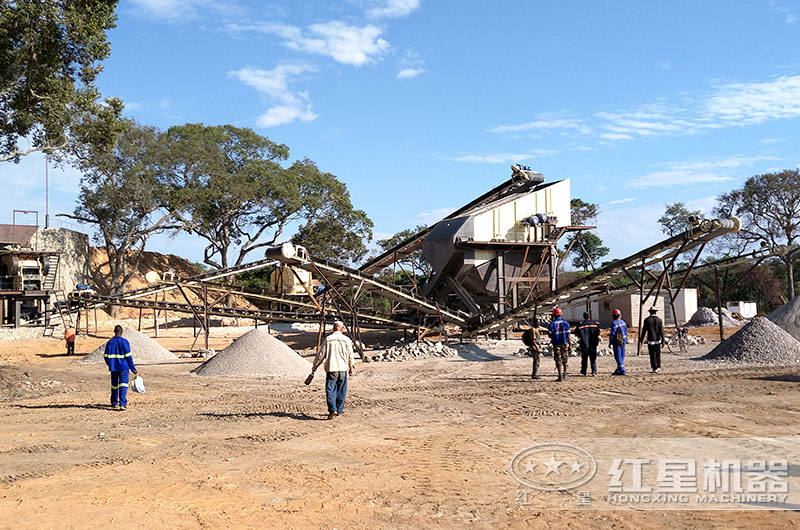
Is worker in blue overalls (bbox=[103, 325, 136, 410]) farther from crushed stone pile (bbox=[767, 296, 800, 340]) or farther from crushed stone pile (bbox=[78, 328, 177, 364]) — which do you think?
crushed stone pile (bbox=[767, 296, 800, 340])

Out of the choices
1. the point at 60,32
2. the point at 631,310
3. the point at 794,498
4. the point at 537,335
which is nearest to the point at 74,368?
the point at 60,32

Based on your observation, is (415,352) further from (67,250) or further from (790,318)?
(67,250)

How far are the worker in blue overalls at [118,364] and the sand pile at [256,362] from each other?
216 inches

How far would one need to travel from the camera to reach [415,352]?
2134 cm

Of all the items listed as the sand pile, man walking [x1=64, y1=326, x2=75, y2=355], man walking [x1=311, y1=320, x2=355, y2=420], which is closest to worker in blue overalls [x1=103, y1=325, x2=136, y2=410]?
man walking [x1=311, y1=320, x2=355, y2=420]

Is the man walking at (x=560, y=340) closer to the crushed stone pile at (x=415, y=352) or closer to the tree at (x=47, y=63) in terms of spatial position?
the crushed stone pile at (x=415, y=352)

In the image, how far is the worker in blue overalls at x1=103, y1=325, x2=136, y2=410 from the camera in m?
11.1

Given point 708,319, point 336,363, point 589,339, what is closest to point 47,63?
point 336,363

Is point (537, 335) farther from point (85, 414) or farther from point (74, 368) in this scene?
point (74, 368)

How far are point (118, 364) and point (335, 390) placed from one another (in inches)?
163

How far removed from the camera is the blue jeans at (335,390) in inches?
399

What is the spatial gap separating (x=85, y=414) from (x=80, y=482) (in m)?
4.85

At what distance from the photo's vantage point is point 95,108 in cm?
1800

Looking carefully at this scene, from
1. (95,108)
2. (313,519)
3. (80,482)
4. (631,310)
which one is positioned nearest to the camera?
(313,519)
